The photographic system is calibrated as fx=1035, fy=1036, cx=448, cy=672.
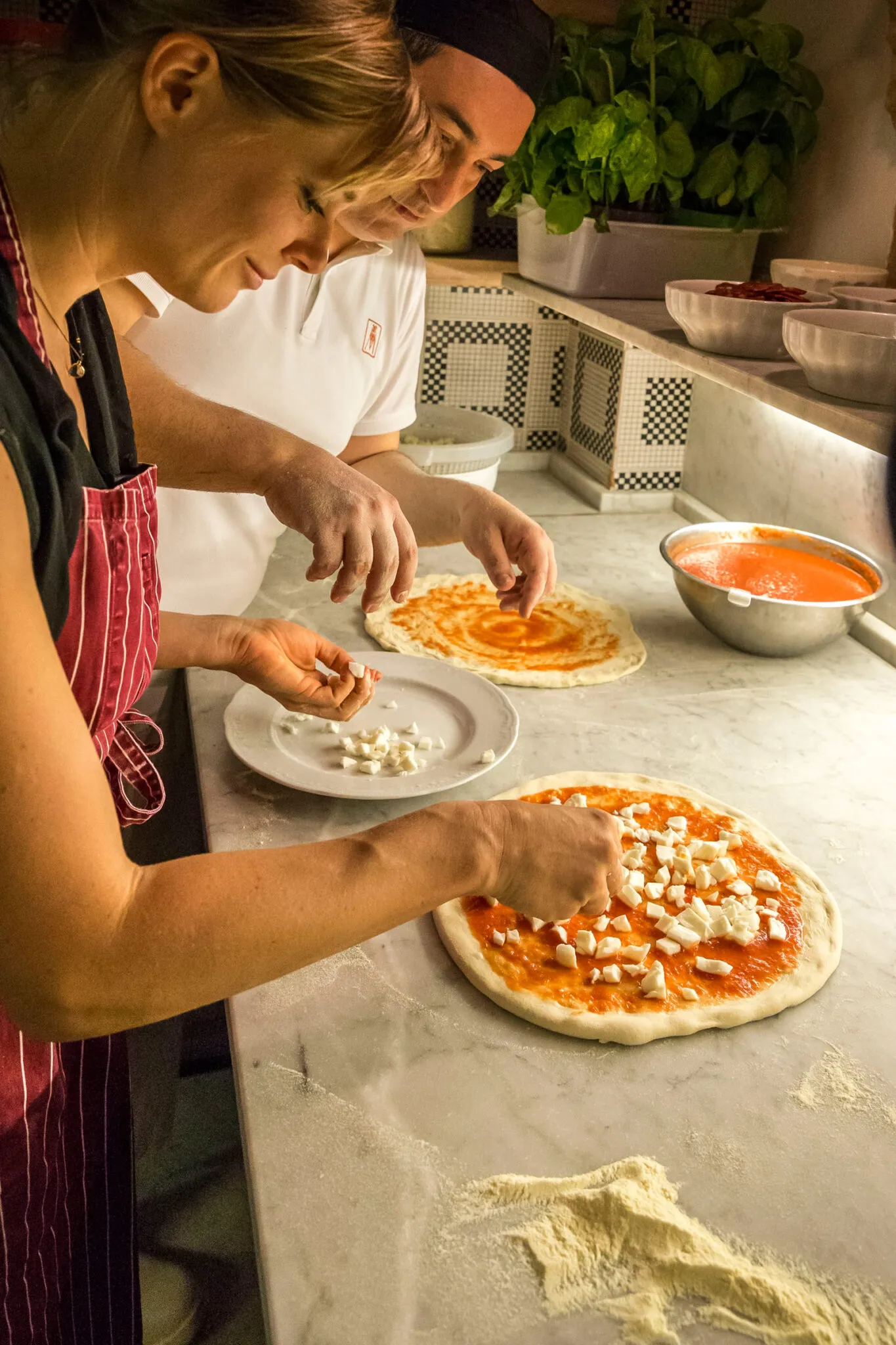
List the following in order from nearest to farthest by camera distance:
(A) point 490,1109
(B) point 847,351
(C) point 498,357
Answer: (A) point 490,1109, (B) point 847,351, (C) point 498,357

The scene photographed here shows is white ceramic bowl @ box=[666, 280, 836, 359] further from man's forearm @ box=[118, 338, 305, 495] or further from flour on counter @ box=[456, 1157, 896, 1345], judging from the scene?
flour on counter @ box=[456, 1157, 896, 1345]

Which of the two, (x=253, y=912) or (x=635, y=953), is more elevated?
(x=253, y=912)

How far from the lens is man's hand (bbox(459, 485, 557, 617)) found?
67.7 inches

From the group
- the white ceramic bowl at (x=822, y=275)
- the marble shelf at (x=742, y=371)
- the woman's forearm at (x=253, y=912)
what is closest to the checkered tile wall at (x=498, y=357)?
the marble shelf at (x=742, y=371)

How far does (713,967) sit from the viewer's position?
115 centimetres

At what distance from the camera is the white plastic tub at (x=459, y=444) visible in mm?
2326

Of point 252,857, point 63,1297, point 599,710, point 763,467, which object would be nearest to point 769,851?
point 599,710

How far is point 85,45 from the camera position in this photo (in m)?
0.80

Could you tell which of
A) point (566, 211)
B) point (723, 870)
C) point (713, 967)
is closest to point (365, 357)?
point (566, 211)

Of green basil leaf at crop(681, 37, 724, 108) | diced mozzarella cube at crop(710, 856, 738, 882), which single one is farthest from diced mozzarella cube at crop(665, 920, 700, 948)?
green basil leaf at crop(681, 37, 724, 108)

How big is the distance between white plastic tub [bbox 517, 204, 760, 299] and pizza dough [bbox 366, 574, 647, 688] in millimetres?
640

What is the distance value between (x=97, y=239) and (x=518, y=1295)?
3.06 ft

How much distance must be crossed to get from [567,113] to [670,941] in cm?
156

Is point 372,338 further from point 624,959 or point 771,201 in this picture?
point 624,959
